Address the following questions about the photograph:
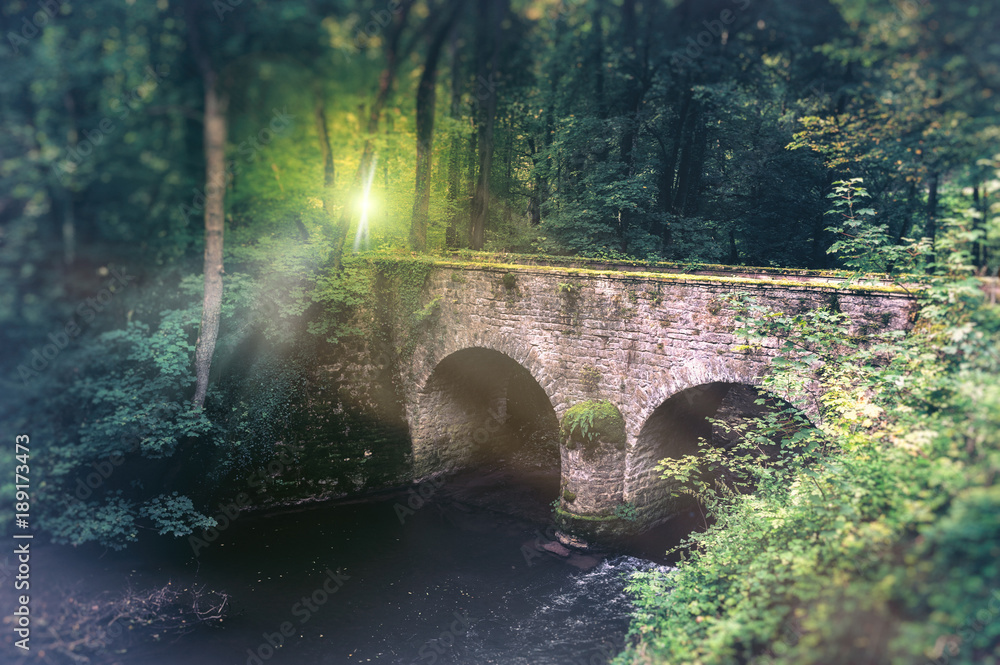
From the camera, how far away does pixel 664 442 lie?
9.09m

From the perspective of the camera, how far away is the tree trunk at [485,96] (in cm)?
1009

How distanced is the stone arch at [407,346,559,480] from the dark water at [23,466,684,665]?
6.19 feet

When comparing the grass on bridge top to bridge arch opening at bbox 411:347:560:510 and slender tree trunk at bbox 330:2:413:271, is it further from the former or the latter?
bridge arch opening at bbox 411:347:560:510

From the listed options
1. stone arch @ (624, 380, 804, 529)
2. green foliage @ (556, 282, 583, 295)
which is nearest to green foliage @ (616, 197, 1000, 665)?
stone arch @ (624, 380, 804, 529)

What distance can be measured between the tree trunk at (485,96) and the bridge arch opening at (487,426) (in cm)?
406

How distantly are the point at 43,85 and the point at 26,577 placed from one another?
586 centimetres

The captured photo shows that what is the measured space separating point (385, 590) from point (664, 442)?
525 cm

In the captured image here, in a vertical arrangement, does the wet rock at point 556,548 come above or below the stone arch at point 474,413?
below

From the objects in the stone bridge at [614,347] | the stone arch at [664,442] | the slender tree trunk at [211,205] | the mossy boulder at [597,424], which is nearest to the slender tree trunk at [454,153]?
the stone bridge at [614,347]

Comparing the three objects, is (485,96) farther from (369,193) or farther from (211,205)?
(211,205)

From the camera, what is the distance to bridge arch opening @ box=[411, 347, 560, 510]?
11242mm

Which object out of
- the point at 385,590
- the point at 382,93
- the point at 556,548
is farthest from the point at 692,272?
the point at 385,590

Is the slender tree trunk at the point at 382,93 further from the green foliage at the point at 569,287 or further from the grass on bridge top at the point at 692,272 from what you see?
the green foliage at the point at 569,287

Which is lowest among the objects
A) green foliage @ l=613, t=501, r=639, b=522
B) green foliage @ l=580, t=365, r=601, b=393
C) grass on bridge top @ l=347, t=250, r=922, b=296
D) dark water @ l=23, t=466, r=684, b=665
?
dark water @ l=23, t=466, r=684, b=665
